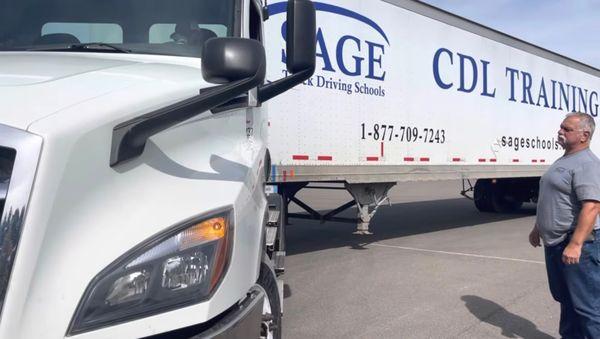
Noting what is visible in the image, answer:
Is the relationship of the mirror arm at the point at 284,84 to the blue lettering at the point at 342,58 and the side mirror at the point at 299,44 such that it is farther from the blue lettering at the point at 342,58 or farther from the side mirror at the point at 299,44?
the blue lettering at the point at 342,58

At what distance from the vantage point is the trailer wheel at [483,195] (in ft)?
44.5

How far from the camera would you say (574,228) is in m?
3.76

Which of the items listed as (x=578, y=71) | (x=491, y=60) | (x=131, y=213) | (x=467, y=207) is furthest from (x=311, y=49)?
(x=467, y=207)

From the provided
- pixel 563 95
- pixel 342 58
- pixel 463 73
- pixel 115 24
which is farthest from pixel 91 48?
pixel 563 95

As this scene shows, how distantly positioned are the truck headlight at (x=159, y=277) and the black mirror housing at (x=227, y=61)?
21.1 inches

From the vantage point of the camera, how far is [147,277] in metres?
1.81

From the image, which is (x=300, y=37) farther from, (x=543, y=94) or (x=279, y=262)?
(x=543, y=94)

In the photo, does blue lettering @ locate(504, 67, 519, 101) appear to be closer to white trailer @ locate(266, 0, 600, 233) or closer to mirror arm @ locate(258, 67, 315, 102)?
white trailer @ locate(266, 0, 600, 233)

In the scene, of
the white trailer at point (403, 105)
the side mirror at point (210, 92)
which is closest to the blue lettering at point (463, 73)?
the white trailer at point (403, 105)

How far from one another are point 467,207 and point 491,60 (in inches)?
250

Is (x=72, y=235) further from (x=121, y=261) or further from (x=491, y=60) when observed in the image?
(x=491, y=60)

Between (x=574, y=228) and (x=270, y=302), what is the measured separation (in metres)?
2.16

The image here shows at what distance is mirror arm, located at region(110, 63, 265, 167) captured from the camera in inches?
75.4

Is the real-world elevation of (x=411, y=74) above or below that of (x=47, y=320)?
above
